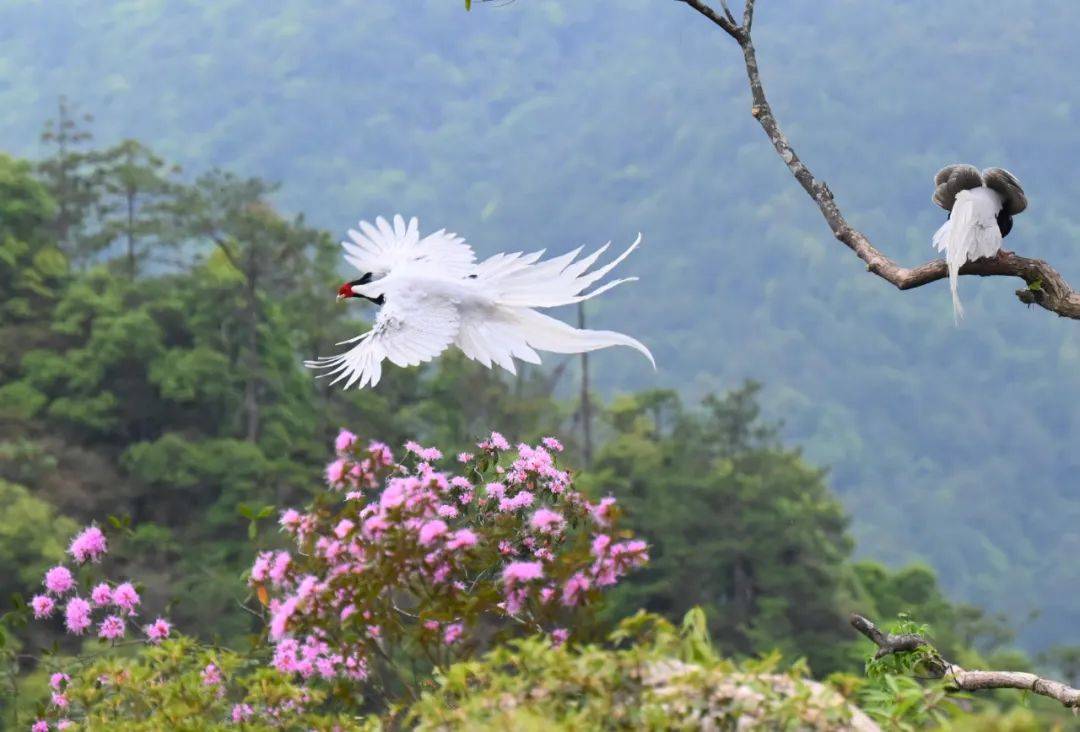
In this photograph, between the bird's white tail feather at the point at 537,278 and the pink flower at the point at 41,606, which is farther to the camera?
the pink flower at the point at 41,606

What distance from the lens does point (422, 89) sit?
183 ft

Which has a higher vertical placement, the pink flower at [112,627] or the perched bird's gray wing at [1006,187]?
the perched bird's gray wing at [1006,187]

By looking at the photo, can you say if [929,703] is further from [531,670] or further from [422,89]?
[422,89]

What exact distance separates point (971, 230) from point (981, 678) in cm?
101

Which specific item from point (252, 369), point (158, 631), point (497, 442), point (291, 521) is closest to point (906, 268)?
point (497, 442)

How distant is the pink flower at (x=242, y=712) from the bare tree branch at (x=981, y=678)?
1.32m

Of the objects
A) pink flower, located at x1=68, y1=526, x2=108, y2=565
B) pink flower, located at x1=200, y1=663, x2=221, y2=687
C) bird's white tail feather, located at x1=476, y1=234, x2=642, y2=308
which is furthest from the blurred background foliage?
pink flower, located at x1=200, y1=663, x2=221, y2=687

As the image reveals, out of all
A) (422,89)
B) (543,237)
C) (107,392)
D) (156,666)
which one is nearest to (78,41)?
(422,89)

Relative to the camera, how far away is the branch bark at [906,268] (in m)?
3.30

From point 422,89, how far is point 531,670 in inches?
2155

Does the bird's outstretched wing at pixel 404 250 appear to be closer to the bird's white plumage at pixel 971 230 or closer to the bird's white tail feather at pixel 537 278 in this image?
the bird's white tail feather at pixel 537 278

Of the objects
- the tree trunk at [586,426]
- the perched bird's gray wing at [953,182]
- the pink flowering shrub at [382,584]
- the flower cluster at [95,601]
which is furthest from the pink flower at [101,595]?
the tree trunk at [586,426]

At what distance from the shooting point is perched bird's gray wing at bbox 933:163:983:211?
3.61m

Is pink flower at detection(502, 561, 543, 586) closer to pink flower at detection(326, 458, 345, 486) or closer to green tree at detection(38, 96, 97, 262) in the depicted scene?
pink flower at detection(326, 458, 345, 486)
